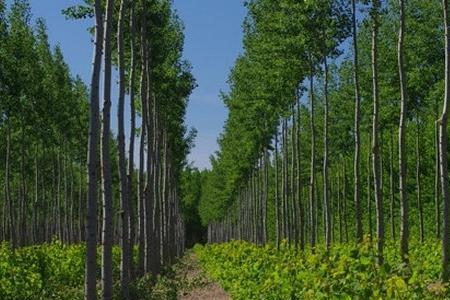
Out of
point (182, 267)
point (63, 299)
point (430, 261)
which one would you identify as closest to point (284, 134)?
point (182, 267)

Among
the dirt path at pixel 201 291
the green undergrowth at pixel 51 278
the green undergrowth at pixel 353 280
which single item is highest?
the green undergrowth at pixel 353 280

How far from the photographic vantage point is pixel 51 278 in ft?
62.3

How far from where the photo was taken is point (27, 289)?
14094 millimetres

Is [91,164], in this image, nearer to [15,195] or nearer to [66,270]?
[66,270]

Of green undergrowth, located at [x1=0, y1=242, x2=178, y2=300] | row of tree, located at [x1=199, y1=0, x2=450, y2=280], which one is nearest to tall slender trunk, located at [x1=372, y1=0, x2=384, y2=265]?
row of tree, located at [x1=199, y1=0, x2=450, y2=280]

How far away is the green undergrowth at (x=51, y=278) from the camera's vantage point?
45.0 feet

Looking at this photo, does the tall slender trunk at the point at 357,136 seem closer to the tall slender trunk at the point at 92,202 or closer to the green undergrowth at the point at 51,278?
the green undergrowth at the point at 51,278

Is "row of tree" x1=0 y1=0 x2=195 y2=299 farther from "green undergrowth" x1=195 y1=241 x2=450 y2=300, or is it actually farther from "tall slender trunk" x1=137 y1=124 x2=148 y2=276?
"green undergrowth" x1=195 y1=241 x2=450 y2=300

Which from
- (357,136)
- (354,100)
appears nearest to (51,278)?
(357,136)

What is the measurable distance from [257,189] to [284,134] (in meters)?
13.7

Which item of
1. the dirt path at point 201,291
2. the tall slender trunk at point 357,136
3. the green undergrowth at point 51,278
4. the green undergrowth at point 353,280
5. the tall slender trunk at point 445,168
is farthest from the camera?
the tall slender trunk at point 357,136

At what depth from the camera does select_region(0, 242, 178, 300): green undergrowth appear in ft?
45.0

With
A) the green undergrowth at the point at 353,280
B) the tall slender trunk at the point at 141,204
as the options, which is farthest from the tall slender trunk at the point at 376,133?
the tall slender trunk at the point at 141,204

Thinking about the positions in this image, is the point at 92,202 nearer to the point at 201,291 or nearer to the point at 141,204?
the point at 141,204
